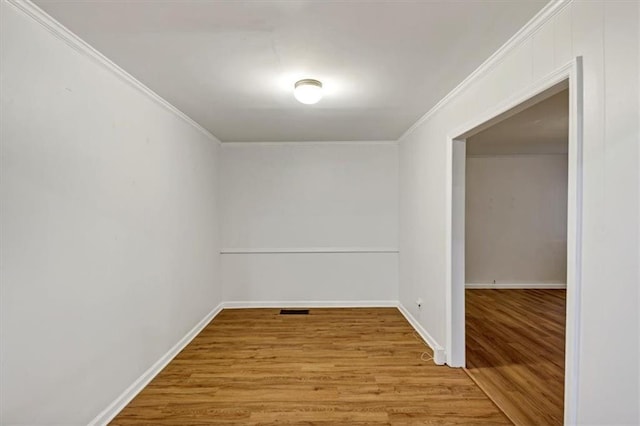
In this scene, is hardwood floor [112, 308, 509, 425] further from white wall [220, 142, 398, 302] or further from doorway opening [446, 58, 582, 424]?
white wall [220, 142, 398, 302]

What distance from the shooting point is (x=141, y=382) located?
246 cm

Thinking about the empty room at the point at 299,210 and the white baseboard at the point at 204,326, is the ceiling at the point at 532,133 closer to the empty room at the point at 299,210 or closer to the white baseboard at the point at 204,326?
the empty room at the point at 299,210

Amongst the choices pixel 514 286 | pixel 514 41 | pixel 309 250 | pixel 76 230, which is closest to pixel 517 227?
pixel 514 286

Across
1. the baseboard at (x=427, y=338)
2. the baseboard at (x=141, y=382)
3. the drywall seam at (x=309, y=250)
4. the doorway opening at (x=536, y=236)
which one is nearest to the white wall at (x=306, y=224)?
the drywall seam at (x=309, y=250)

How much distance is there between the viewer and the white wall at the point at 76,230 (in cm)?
145

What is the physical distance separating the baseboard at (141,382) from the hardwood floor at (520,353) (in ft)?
8.83

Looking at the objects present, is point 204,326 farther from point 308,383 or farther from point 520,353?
point 520,353

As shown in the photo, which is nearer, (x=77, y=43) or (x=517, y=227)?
(x=77, y=43)

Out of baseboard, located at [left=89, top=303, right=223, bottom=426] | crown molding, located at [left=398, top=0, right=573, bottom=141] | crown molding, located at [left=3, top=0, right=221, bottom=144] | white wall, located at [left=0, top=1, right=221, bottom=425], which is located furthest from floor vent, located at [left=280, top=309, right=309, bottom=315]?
crown molding, located at [left=398, top=0, right=573, bottom=141]

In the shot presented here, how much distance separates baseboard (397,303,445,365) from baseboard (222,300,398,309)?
33 centimetres

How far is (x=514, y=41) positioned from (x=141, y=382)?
11.5 feet

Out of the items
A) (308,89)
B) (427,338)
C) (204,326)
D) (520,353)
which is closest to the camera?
(308,89)

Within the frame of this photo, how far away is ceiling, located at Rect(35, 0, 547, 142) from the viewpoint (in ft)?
4.96

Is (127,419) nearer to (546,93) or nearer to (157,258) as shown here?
(157,258)
